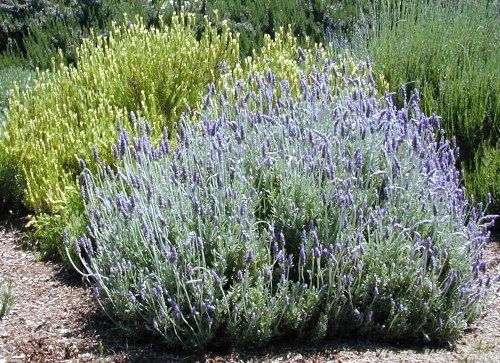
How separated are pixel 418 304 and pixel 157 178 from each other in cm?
154

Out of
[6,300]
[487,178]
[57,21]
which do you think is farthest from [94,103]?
[57,21]

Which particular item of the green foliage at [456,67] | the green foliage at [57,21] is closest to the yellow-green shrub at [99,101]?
the green foliage at [456,67]

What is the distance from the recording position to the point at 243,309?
4113 mm

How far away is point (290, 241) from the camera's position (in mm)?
4480

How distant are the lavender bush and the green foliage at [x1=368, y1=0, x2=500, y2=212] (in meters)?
1.35

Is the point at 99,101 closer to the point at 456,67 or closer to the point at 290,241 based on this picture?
the point at 290,241

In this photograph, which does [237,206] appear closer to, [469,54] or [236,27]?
[469,54]

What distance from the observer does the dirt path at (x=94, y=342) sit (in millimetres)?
4176

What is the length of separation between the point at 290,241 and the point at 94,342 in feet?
3.71

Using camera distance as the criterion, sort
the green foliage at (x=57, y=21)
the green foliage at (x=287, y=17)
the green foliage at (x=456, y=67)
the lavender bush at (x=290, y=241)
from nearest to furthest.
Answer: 1. the lavender bush at (x=290, y=241)
2. the green foliage at (x=456, y=67)
3. the green foliage at (x=287, y=17)
4. the green foliage at (x=57, y=21)

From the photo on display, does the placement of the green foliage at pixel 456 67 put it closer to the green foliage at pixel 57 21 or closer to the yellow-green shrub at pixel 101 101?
the yellow-green shrub at pixel 101 101

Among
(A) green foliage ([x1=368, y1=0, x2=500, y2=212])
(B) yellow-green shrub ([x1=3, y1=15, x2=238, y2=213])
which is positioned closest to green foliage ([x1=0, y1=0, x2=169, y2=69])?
(B) yellow-green shrub ([x1=3, y1=15, x2=238, y2=213])

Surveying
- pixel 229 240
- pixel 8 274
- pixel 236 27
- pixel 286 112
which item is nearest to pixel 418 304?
pixel 229 240

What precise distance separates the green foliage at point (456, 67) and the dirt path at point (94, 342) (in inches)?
58.6
